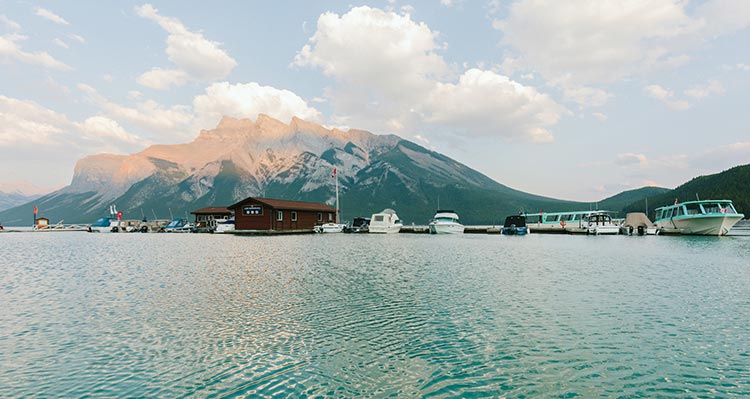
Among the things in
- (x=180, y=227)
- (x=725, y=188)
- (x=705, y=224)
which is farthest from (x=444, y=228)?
(x=725, y=188)

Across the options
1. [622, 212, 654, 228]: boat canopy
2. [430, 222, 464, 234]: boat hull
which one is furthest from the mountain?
[430, 222, 464, 234]: boat hull

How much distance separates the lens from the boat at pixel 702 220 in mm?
78062

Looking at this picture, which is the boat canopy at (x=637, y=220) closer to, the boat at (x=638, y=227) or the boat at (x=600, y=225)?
the boat at (x=638, y=227)

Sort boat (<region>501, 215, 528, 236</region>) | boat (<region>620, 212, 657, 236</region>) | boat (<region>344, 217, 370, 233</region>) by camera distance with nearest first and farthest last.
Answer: boat (<region>620, 212, 657, 236</region>), boat (<region>501, 215, 528, 236</region>), boat (<region>344, 217, 370, 233</region>)

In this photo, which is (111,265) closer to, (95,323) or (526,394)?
(95,323)

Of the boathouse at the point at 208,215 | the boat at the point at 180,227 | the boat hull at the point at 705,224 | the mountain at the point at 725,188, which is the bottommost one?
the boat hull at the point at 705,224

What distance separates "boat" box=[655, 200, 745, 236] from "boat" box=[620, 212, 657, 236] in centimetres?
341

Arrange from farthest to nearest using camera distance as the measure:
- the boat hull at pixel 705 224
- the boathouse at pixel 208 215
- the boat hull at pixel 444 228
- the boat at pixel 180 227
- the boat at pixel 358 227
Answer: the boat at pixel 180 227 < the boathouse at pixel 208 215 < the boat at pixel 358 227 < the boat hull at pixel 444 228 < the boat hull at pixel 705 224

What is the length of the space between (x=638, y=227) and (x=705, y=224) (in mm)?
12059

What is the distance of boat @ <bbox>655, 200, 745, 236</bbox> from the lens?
78.1 metres

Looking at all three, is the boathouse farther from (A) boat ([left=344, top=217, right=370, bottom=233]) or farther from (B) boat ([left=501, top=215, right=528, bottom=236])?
(B) boat ([left=501, top=215, right=528, bottom=236])

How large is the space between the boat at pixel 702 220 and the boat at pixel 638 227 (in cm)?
341

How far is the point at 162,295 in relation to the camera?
21750mm

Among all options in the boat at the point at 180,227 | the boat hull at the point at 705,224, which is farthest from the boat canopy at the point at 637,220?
the boat at the point at 180,227
